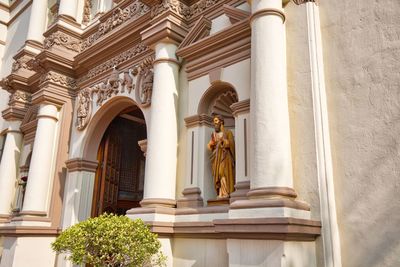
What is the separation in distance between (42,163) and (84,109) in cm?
162

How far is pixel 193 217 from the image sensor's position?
4945 mm

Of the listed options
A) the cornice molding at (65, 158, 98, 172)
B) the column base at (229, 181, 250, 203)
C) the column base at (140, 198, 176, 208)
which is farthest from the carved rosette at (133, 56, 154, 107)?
the column base at (229, 181, 250, 203)

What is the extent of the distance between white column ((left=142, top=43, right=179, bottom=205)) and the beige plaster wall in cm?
253

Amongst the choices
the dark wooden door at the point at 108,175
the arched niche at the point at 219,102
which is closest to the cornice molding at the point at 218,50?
the arched niche at the point at 219,102

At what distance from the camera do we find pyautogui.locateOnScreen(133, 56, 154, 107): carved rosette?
21.2 ft

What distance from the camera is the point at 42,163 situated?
818 centimetres

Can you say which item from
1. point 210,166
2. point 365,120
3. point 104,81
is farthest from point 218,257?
point 104,81

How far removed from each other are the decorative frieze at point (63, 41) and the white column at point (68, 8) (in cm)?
66

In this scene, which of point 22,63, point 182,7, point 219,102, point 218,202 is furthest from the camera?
point 22,63

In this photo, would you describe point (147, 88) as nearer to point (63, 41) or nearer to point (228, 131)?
point (228, 131)

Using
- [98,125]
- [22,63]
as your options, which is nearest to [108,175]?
[98,125]

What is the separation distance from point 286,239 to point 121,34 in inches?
229

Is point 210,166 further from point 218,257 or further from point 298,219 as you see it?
point 298,219

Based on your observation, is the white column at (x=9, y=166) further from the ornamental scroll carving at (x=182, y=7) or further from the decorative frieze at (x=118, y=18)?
the ornamental scroll carving at (x=182, y=7)
